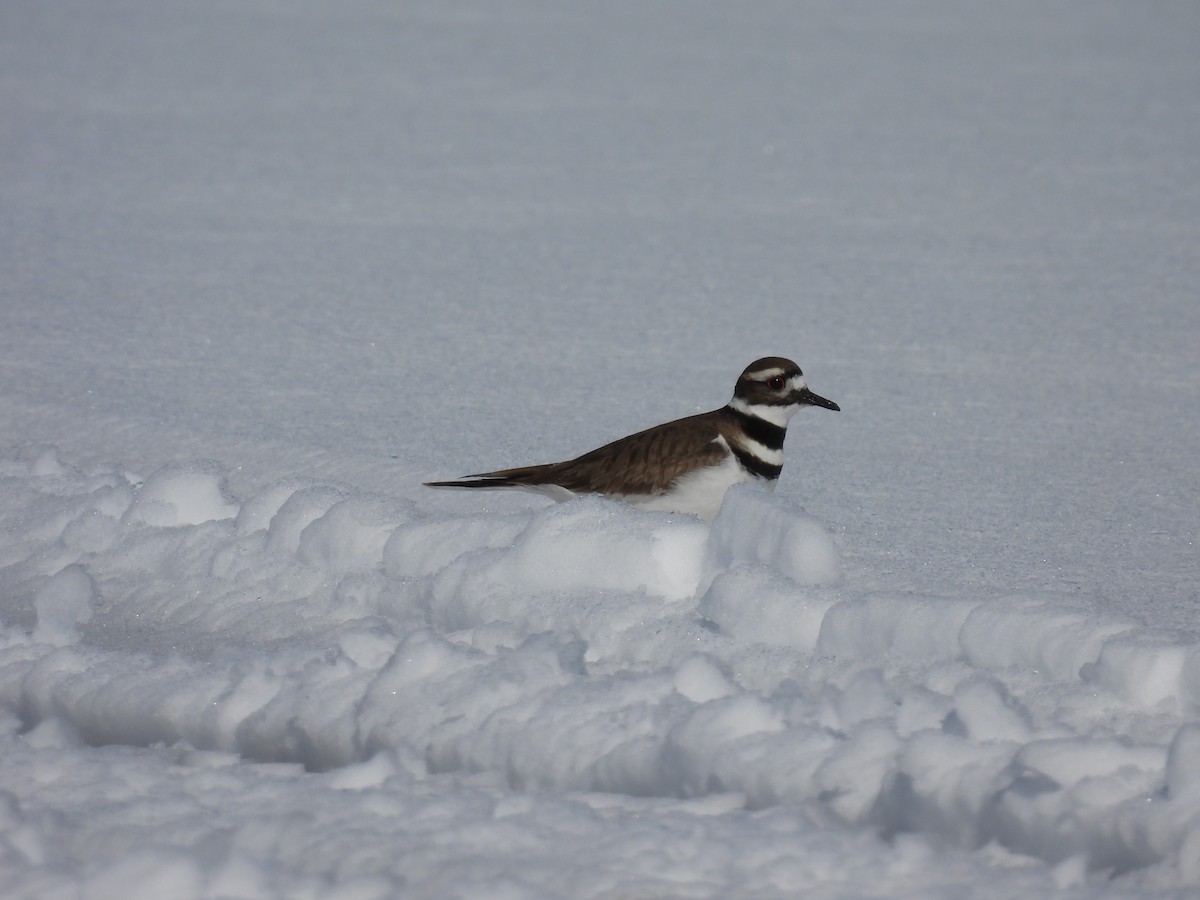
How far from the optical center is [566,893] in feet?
7.52

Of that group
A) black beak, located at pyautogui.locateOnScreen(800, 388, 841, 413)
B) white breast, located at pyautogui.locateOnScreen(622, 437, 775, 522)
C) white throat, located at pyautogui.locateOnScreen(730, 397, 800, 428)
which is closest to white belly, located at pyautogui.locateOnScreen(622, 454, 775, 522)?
white breast, located at pyautogui.locateOnScreen(622, 437, 775, 522)

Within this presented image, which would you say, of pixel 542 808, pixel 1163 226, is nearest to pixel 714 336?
pixel 1163 226

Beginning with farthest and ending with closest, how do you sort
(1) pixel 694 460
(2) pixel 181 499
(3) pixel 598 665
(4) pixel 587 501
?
1. (1) pixel 694 460
2. (2) pixel 181 499
3. (4) pixel 587 501
4. (3) pixel 598 665

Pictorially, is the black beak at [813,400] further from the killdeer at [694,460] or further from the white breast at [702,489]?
the white breast at [702,489]

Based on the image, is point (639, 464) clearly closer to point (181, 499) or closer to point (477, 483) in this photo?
point (477, 483)

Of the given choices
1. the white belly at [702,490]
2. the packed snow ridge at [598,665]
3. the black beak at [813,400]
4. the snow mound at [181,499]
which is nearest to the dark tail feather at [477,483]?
the packed snow ridge at [598,665]

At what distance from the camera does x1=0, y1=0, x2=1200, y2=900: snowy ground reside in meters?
2.46

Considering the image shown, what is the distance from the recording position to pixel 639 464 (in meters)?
4.11

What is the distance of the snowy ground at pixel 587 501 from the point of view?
2.46m

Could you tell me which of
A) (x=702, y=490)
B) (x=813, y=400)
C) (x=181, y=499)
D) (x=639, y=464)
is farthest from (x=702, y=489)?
(x=181, y=499)

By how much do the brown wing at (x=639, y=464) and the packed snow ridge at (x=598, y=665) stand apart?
1.29ft

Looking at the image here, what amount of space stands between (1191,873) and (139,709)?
1890 mm

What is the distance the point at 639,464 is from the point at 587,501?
1.44 feet

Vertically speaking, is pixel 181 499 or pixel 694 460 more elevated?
pixel 694 460
